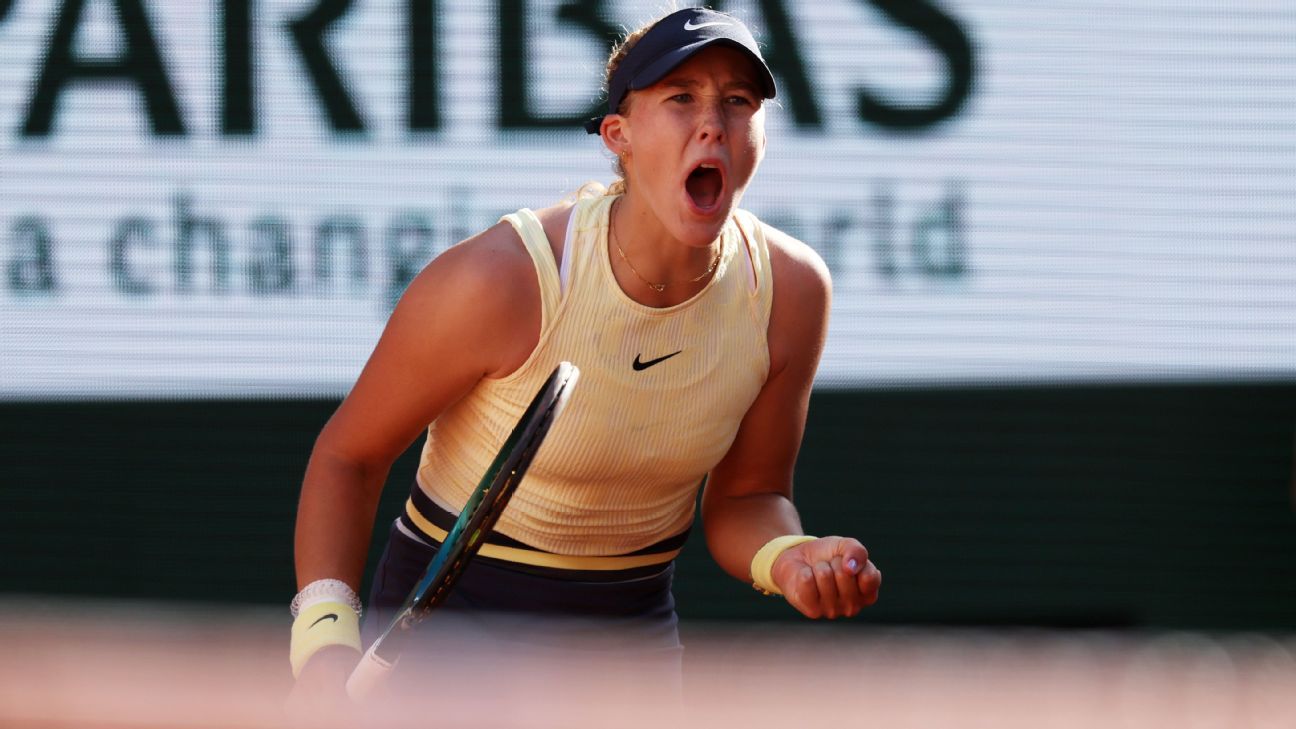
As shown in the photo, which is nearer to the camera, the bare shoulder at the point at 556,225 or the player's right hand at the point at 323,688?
the player's right hand at the point at 323,688

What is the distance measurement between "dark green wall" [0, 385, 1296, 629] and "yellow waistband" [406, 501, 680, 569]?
255 centimetres

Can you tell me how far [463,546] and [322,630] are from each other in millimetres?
260

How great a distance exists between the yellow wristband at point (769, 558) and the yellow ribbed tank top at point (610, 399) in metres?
0.16

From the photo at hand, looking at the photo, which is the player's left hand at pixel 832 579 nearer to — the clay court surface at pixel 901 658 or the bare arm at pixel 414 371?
the bare arm at pixel 414 371

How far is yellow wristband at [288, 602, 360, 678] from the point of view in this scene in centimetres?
237

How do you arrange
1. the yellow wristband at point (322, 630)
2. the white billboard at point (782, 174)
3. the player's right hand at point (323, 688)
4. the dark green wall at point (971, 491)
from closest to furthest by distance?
1. the player's right hand at point (323, 688)
2. the yellow wristband at point (322, 630)
3. the white billboard at point (782, 174)
4. the dark green wall at point (971, 491)

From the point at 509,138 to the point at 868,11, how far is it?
1.12 meters

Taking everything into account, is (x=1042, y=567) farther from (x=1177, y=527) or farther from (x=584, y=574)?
(x=584, y=574)

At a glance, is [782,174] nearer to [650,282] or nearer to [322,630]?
[650,282]

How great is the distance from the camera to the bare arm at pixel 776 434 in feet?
8.85

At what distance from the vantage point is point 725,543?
Answer: 2.78 m

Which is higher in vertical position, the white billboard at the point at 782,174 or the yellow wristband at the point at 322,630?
the yellow wristband at the point at 322,630

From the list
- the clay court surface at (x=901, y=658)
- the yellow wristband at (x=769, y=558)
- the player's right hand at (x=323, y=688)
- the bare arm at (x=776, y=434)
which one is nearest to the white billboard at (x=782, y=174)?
the clay court surface at (x=901, y=658)

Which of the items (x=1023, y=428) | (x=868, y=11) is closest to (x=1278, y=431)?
(x=1023, y=428)
